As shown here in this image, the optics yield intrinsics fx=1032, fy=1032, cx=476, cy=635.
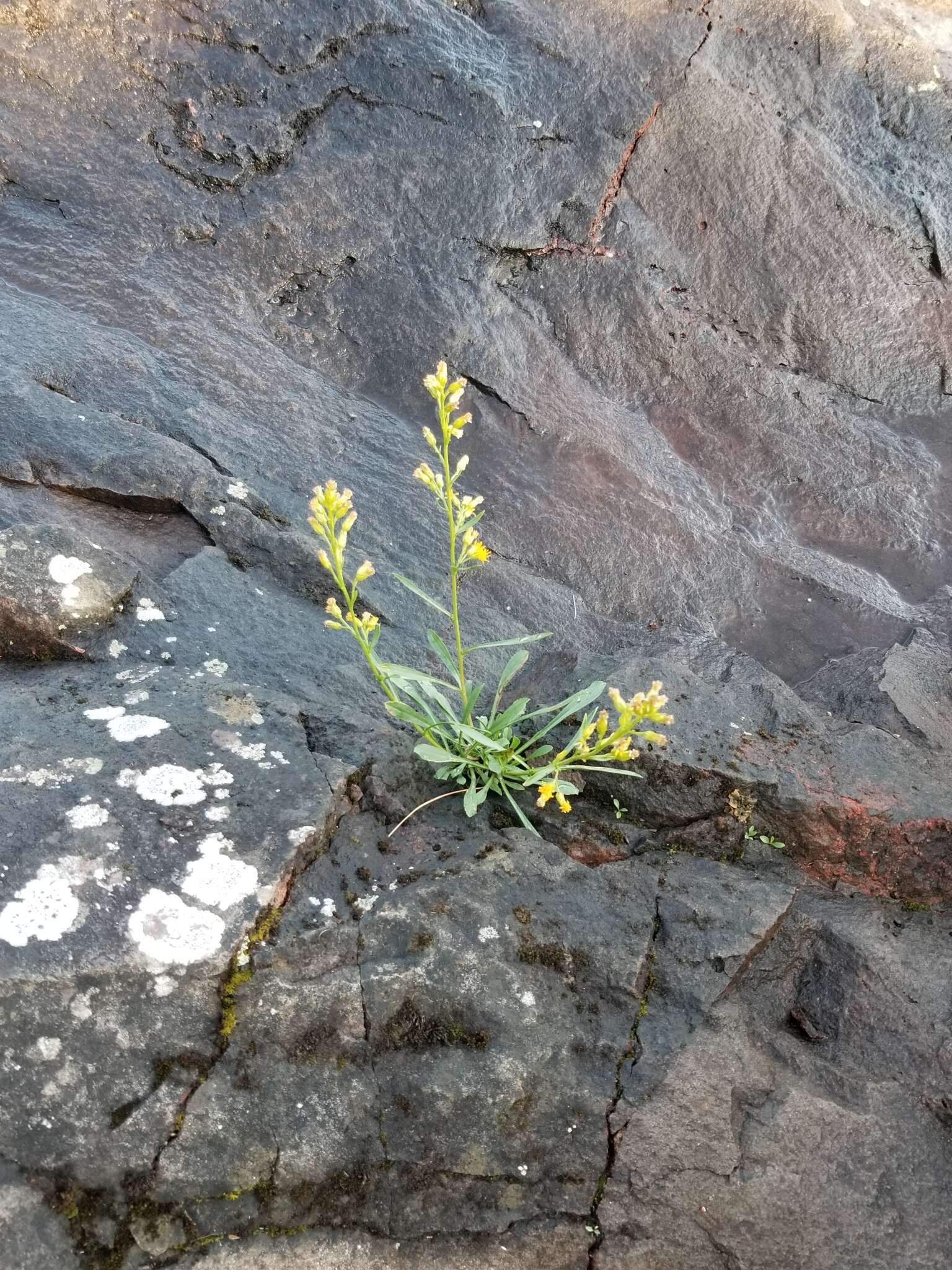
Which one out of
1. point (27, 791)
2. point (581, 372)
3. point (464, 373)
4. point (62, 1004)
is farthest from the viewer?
point (581, 372)

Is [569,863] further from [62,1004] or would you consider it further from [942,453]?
[942,453]

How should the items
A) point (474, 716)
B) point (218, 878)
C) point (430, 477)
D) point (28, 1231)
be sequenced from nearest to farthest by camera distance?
1. point (28, 1231)
2. point (218, 878)
3. point (430, 477)
4. point (474, 716)

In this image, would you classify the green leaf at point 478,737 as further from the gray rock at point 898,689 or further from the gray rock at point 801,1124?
the gray rock at point 898,689

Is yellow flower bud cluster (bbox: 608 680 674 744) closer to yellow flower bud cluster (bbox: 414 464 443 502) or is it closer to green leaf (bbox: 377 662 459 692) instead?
green leaf (bbox: 377 662 459 692)

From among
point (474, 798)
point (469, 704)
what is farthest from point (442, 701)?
point (474, 798)

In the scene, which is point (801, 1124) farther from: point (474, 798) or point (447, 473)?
point (447, 473)

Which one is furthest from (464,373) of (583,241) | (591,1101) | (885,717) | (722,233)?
(591,1101)
